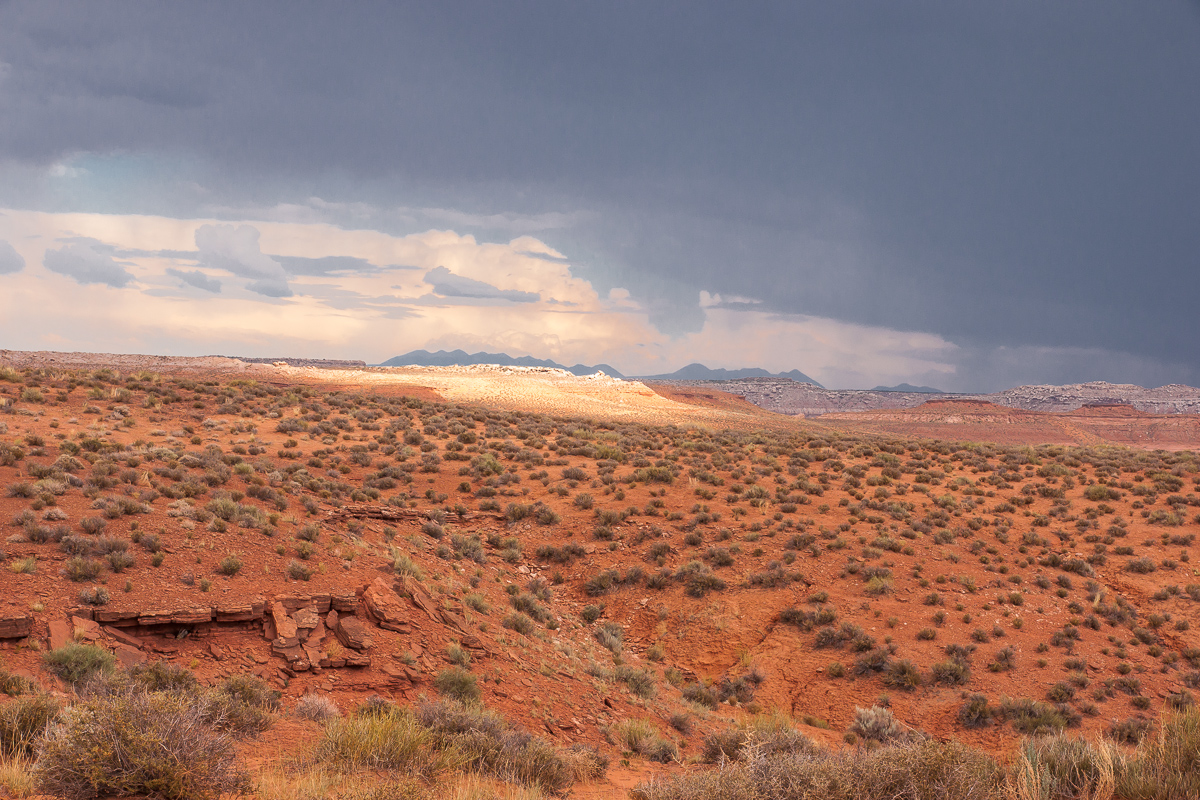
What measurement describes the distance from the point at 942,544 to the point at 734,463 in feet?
32.3

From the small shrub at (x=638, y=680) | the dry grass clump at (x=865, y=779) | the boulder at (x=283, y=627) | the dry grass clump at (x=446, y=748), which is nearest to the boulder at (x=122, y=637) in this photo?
the boulder at (x=283, y=627)

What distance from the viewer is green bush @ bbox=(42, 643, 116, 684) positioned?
22.9 feet

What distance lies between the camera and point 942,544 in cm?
1875

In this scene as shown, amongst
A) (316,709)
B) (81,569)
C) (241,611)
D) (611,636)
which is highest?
(81,569)

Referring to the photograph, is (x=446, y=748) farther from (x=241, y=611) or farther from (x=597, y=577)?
(x=597, y=577)

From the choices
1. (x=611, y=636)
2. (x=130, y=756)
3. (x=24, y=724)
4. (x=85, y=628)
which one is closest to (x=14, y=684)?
(x=24, y=724)

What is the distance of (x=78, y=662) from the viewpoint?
7152mm

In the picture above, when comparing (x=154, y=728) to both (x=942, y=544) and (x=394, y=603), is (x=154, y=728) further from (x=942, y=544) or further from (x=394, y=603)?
(x=942, y=544)

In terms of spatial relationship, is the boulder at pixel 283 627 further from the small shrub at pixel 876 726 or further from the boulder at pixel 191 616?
the small shrub at pixel 876 726

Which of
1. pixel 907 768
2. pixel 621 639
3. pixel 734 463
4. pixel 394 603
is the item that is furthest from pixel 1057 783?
pixel 734 463

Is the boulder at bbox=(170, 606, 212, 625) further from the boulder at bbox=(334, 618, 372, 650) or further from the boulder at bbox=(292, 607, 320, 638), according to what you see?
the boulder at bbox=(334, 618, 372, 650)

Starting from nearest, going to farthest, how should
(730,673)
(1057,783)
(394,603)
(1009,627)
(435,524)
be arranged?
(1057,783) < (394,603) < (730,673) < (1009,627) < (435,524)

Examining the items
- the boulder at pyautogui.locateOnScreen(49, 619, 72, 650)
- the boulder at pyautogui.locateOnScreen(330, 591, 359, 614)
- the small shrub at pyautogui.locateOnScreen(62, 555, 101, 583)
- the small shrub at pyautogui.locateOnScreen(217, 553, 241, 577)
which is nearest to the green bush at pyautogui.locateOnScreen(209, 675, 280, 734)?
the boulder at pyautogui.locateOnScreen(49, 619, 72, 650)

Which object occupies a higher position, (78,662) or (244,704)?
(78,662)
